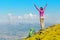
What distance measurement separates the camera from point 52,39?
33.0 m

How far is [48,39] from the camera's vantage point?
1319 inches

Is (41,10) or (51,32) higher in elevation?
(41,10)

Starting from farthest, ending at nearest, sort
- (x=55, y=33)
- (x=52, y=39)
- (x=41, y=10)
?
(x=41, y=10) → (x=55, y=33) → (x=52, y=39)

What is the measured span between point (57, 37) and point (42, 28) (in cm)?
852

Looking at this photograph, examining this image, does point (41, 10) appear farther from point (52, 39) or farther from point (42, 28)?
point (52, 39)

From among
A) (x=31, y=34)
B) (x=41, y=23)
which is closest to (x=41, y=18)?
(x=41, y=23)

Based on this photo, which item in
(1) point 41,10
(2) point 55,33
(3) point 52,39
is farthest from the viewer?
(1) point 41,10

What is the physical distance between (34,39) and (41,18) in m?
5.79

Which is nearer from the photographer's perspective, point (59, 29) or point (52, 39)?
point (52, 39)

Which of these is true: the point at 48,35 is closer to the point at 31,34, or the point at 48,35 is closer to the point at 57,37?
the point at 57,37

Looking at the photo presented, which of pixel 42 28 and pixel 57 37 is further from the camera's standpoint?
pixel 42 28

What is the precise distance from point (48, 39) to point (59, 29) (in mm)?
4711

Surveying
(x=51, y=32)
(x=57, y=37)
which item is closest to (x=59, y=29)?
(x=51, y=32)

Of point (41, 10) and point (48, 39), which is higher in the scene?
point (41, 10)
